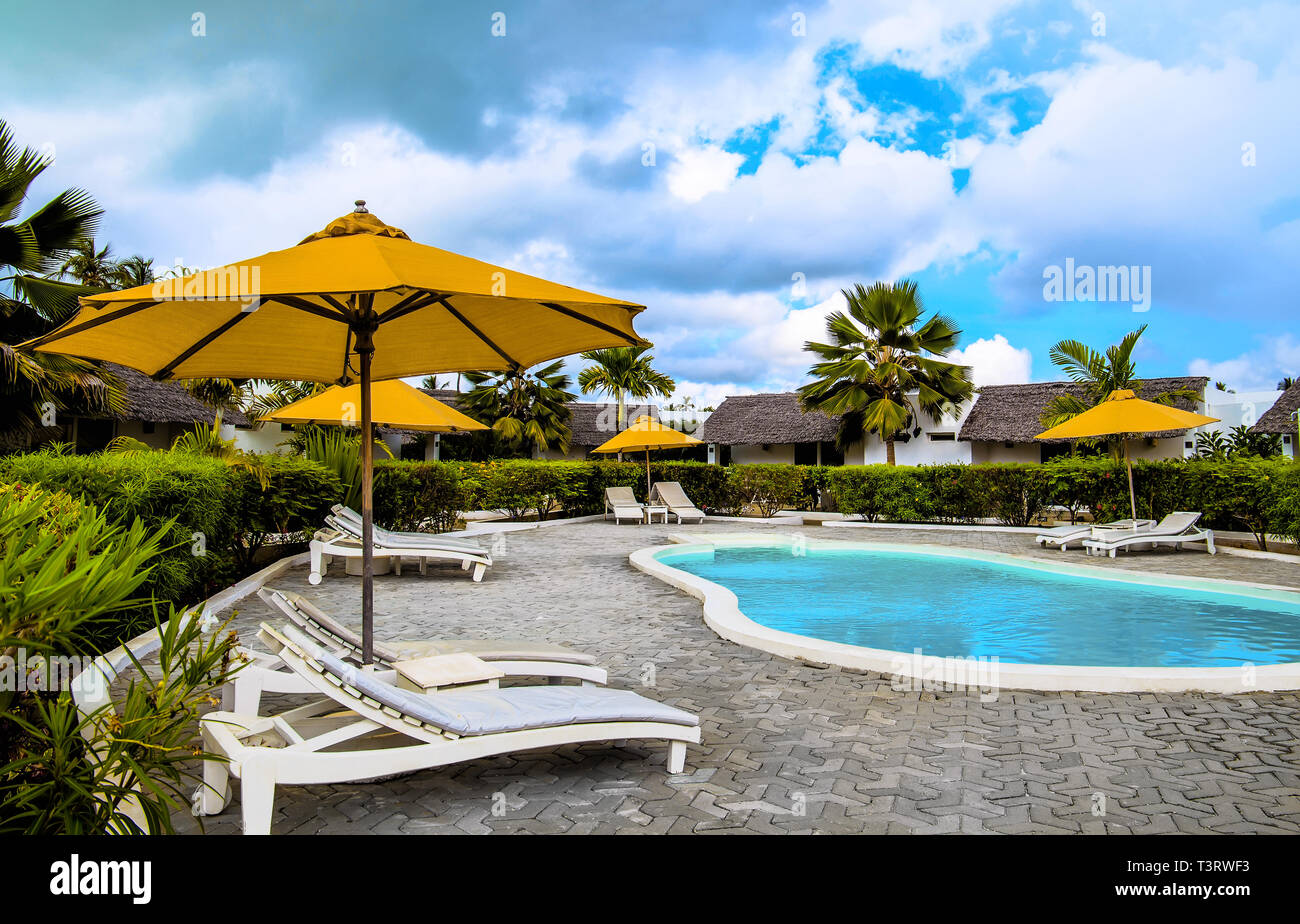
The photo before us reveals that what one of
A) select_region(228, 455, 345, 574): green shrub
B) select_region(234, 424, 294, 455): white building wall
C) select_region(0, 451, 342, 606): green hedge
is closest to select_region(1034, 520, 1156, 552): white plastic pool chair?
select_region(228, 455, 345, 574): green shrub

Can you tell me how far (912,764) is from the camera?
3602mm

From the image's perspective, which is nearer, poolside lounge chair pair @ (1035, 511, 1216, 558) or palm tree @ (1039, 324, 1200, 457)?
poolside lounge chair pair @ (1035, 511, 1216, 558)

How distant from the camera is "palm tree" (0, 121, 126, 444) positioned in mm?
11031

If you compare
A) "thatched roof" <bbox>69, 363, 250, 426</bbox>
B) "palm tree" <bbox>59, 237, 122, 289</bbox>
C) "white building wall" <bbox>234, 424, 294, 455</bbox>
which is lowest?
"white building wall" <bbox>234, 424, 294, 455</bbox>

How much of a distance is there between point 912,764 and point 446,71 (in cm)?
1130

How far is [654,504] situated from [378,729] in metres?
17.8

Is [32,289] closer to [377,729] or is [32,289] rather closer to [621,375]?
[377,729]

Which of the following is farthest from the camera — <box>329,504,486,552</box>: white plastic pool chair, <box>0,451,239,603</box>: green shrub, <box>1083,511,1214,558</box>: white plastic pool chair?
<box>1083,511,1214,558</box>: white plastic pool chair

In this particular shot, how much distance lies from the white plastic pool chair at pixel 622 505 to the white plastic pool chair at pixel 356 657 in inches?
559

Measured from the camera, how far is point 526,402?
107 feet

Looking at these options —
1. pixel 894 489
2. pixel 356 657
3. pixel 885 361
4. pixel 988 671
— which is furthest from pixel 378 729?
pixel 885 361

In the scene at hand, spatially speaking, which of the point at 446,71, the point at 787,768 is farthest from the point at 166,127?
the point at 787,768

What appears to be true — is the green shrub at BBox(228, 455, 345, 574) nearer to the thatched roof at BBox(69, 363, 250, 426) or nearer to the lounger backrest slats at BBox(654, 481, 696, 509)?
the lounger backrest slats at BBox(654, 481, 696, 509)

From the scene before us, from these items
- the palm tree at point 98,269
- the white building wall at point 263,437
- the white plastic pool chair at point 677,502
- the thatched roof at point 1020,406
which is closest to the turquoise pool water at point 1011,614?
the white plastic pool chair at point 677,502
